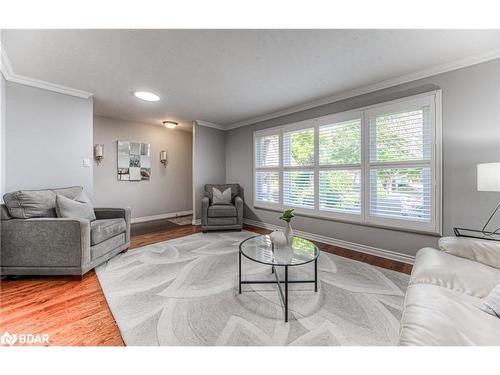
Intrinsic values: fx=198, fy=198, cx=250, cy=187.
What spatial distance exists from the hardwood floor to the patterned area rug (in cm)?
9

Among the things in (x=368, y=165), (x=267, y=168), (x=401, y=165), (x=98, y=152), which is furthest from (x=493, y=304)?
(x=98, y=152)

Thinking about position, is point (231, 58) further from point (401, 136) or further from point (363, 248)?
point (363, 248)

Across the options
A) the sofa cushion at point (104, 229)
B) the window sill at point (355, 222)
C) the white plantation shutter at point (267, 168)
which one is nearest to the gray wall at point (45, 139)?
the sofa cushion at point (104, 229)

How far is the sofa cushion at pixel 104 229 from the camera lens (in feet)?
7.23

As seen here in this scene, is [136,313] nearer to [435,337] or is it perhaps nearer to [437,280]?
[435,337]

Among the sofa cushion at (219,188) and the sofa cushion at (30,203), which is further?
the sofa cushion at (219,188)

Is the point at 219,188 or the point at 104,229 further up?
the point at 219,188

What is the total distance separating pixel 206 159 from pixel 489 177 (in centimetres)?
425

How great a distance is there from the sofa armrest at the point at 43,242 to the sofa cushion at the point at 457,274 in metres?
2.91

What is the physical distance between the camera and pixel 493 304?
3.11 ft

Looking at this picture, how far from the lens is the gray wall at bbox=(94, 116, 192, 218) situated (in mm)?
4215

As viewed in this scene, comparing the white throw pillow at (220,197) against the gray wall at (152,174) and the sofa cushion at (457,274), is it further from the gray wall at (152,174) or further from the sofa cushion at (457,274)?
the sofa cushion at (457,274)

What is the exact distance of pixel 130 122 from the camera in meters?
4.51
